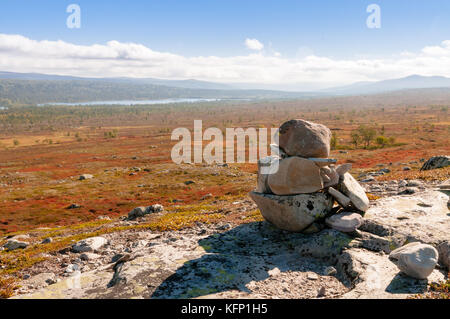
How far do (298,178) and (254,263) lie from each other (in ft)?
16.3

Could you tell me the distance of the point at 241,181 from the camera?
5288cm

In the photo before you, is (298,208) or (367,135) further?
(367,135)

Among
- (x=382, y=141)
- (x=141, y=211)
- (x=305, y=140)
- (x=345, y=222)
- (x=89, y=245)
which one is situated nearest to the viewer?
(x=345, y=222)

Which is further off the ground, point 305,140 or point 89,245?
point 305,140

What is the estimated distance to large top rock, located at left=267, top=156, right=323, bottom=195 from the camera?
49.1ft

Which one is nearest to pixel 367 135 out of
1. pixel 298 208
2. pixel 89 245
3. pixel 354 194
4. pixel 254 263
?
pixel 354 194

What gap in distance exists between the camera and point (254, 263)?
12.4 metres

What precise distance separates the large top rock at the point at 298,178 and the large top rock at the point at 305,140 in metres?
0.58

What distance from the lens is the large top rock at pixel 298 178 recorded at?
49.1 feet

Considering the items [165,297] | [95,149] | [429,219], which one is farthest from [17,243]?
[95,149]

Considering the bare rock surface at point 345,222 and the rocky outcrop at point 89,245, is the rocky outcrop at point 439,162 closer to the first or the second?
the bare rock surface at point 345,222

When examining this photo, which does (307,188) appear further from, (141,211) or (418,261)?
(141,211)
